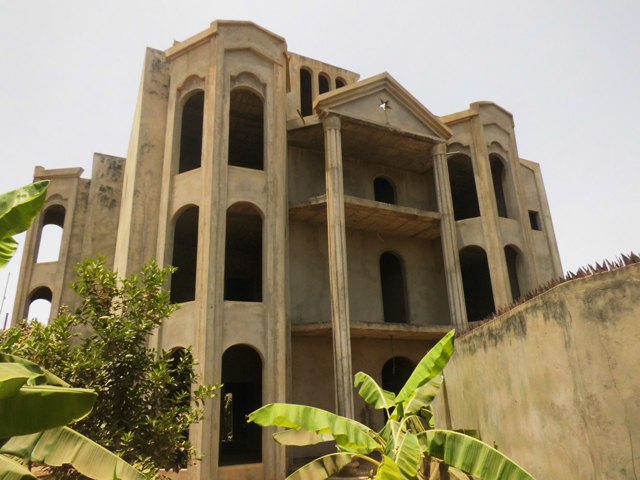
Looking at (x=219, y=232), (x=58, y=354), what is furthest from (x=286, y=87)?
(x=58, y=354)

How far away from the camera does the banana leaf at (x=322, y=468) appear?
6.80 meters

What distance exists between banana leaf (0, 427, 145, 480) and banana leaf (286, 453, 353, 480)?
8.61 feet

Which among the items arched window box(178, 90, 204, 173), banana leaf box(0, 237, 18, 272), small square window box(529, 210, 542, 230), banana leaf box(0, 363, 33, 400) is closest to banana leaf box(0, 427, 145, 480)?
banana leaf box(0, 363, 33, 400)

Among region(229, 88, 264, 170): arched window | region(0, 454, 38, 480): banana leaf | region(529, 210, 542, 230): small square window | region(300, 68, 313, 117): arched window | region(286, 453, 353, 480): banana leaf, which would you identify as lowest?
region(286, 453, 353, 480): banana leaf

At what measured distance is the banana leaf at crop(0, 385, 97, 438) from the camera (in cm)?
401

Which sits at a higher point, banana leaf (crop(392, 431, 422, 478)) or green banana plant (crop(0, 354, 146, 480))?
green banana plant (crop(0, 354, 146, 480))

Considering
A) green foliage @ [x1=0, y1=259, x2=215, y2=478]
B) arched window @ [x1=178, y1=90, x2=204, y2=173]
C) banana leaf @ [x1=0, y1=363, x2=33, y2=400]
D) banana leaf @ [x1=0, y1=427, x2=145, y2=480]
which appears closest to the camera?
banana leaf @ [x1=0, y1=363, x2=33, y2=400]

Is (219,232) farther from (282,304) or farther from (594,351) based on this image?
(594,351)

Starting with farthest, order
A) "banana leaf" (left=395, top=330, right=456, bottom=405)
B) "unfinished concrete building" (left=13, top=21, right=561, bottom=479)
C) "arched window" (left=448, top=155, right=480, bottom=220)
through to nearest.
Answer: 1. "arched window" (left=448, top=155, right=480, bottom=220)
2. "unfinished concrete building" (left=13, top=21, right=561, bottom=479)
3. "banana leaf" (left=395, top=330, right=456, bottom=405)

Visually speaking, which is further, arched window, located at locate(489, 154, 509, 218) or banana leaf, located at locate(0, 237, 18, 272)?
arched window, located at locate(489, 154, 509, 218)

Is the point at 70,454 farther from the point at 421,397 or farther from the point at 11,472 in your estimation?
the point at 421,397

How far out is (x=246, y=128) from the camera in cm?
1802

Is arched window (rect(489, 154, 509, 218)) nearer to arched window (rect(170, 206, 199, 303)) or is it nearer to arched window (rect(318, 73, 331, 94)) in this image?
arched window (rect(318, 73, 331, 94))

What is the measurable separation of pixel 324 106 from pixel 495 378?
1166cm
